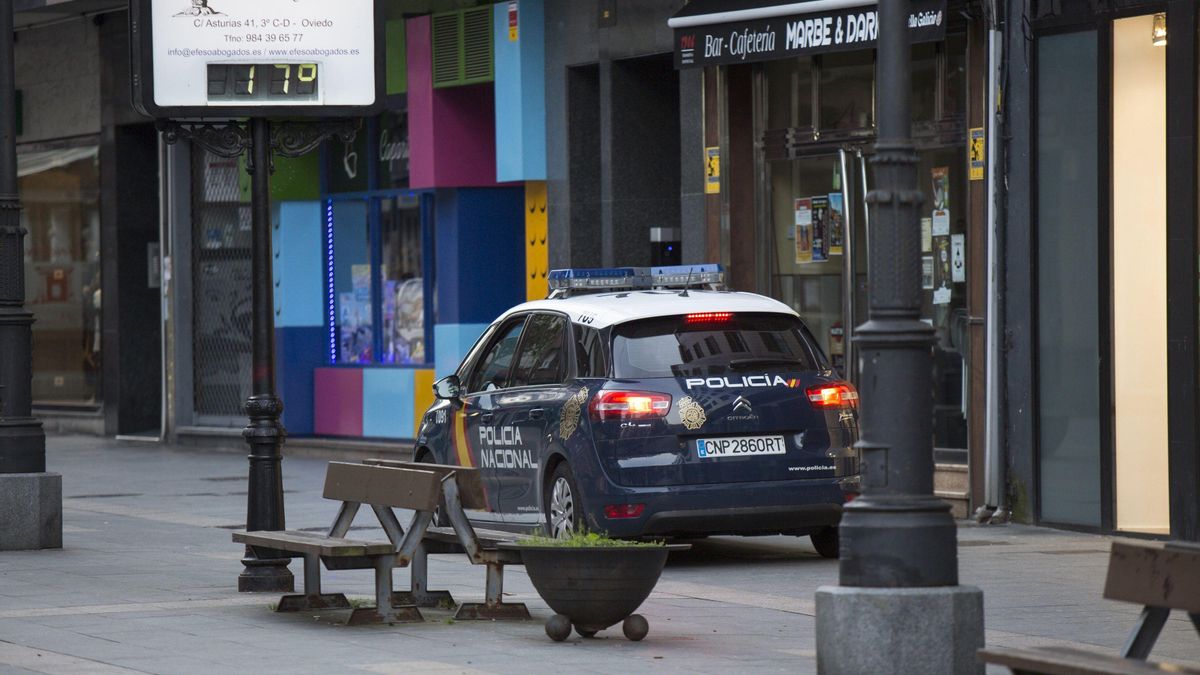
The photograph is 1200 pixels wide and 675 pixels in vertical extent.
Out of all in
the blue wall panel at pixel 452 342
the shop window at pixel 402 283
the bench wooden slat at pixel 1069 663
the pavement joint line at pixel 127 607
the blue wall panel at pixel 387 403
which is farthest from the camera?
the shop window at pixel 402 283

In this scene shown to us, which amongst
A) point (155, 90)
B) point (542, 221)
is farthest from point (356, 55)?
point (542, 221)

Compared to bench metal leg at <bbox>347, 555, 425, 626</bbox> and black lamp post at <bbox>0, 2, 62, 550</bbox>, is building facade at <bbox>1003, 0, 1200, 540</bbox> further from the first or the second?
black lamp post at <bbox>0, 2, 62, 550</bbox>

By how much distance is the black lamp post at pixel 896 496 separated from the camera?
7805 millimetres

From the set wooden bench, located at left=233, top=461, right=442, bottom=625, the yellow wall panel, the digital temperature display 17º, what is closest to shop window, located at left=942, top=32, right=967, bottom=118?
the yellow wall panel

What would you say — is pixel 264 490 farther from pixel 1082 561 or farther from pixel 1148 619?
pixel 1148 619

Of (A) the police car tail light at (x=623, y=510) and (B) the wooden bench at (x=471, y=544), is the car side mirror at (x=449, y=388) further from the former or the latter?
(B) the wooden bench at (x=471, y=544)

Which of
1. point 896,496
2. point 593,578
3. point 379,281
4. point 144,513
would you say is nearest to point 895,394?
point 896,496

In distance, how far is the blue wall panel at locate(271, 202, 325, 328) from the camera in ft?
81.0

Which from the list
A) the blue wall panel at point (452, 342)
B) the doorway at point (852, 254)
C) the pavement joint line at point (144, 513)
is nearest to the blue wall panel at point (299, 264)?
the blue wall panel at point (452, 342)

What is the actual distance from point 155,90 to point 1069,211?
6.68 meters

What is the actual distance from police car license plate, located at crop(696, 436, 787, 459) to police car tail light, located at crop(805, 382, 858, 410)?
1.06ft

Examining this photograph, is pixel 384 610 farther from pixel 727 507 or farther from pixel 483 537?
pixel 727 507

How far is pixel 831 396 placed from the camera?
1295 centimetres

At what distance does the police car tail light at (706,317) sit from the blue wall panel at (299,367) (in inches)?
476
